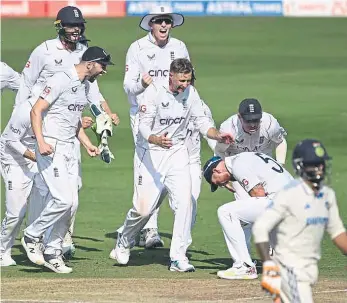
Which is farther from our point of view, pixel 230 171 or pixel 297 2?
pixel 297 2

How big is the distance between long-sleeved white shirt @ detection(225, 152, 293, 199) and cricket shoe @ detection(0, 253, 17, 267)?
284 centimetres

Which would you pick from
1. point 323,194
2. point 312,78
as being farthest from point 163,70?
point 312,78

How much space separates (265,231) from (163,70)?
635 cm

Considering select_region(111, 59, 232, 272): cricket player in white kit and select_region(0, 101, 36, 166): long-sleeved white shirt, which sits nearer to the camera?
select_region(111, 59, 232, 272): cricket player in white kit

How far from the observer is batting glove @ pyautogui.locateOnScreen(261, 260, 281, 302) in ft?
27.4

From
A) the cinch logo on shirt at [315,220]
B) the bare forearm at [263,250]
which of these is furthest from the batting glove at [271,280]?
the cinch logo on shirt at [315,220]

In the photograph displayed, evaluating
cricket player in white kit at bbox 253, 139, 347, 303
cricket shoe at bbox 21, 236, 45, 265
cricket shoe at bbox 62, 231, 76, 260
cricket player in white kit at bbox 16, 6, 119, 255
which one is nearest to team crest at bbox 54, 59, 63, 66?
cricket player in white kit at bbox 16, 6, 119, 255

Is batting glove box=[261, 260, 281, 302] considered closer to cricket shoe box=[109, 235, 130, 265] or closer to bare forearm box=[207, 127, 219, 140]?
bare forearm box=[207, 127, 219, 140]

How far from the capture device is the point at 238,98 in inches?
1069

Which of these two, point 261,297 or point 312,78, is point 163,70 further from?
point 312,78

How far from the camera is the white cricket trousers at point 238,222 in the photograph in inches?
471

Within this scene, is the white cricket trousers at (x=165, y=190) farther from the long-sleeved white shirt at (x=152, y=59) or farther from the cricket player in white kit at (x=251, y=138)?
the long-sleeved white shirt at (x=152, y=59)

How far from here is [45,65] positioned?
13.9 metres

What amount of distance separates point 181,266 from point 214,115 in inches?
475
